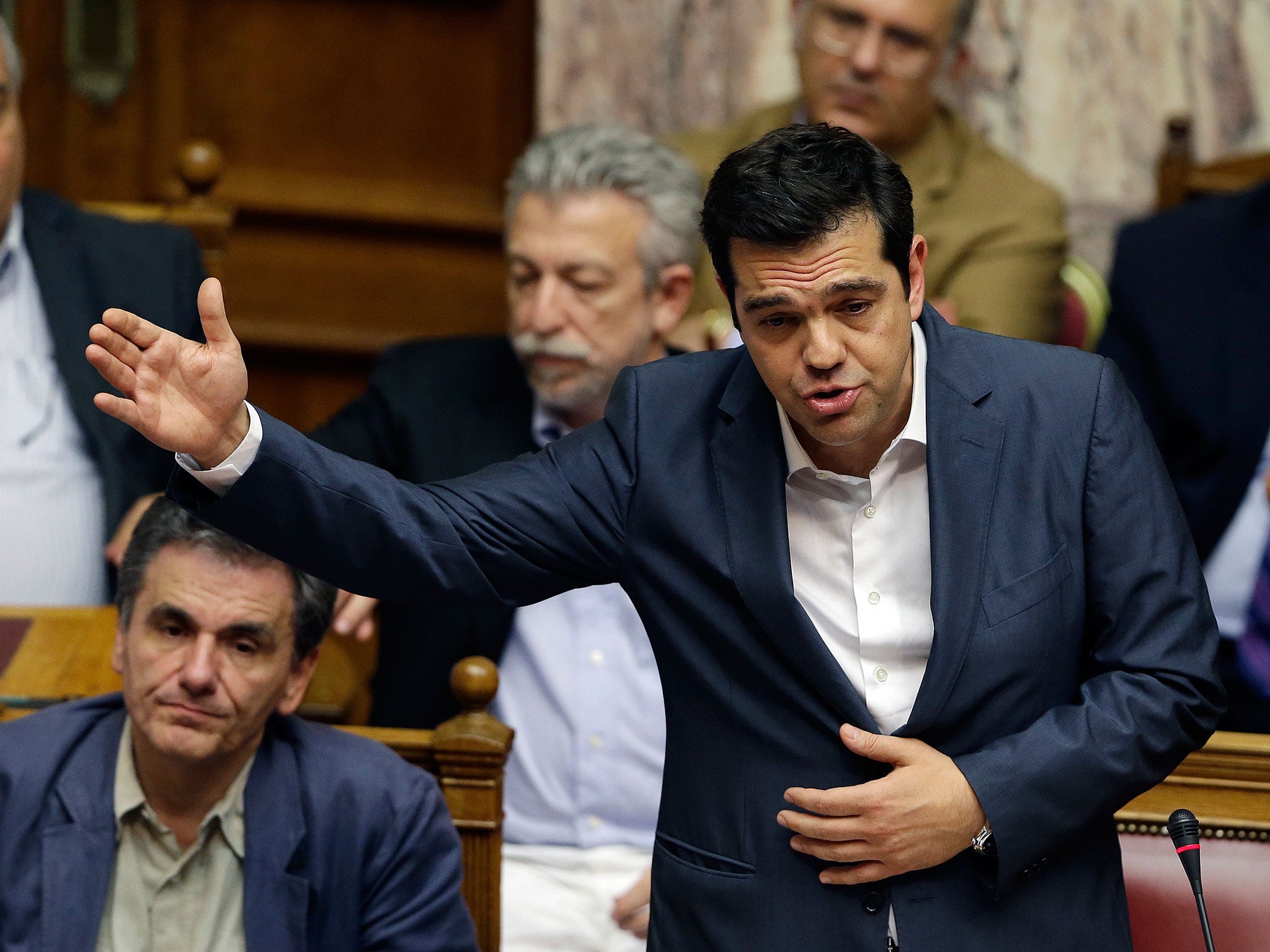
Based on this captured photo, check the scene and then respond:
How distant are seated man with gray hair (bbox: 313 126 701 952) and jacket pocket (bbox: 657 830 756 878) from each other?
69 centimetres

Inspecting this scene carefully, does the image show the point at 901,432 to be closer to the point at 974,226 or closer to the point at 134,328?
the point at 134,328

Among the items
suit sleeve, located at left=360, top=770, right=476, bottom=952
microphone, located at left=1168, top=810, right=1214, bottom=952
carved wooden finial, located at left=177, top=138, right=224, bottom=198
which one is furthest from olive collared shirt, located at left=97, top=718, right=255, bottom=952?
carved wooden finial, located at left=177, top=138, right=224, bottom=198

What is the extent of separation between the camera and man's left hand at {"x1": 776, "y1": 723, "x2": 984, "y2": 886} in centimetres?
151

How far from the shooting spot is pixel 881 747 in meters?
1.53

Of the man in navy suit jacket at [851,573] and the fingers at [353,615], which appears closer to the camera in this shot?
the man in navy suit jacket at [851,573]

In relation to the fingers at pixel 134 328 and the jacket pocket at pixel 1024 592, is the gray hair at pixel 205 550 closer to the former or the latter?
the fingers at pixel 134 328

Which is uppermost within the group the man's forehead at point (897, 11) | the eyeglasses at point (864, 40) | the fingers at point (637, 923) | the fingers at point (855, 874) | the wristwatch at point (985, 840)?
the man's forehead at point (897, 11)

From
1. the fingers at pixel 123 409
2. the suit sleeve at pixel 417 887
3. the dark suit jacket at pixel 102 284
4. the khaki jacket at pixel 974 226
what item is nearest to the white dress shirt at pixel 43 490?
the dark suit jacket at pixel 102 284

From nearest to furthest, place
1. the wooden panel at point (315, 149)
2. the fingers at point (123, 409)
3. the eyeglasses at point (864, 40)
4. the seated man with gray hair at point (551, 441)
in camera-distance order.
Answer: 1. the fingers at point (123, 409)
2. the seated man with gray hair at point (551, 441)
3. the eyeglasses at point (864, 40)
4. the wooden panel at point (315, 149)

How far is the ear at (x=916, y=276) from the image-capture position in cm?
164

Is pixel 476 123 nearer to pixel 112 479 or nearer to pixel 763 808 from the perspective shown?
pixel 112 479

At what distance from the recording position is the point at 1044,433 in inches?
63.5

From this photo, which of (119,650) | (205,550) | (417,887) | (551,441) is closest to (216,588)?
(205,550)

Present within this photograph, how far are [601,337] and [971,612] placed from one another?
4.08ft
